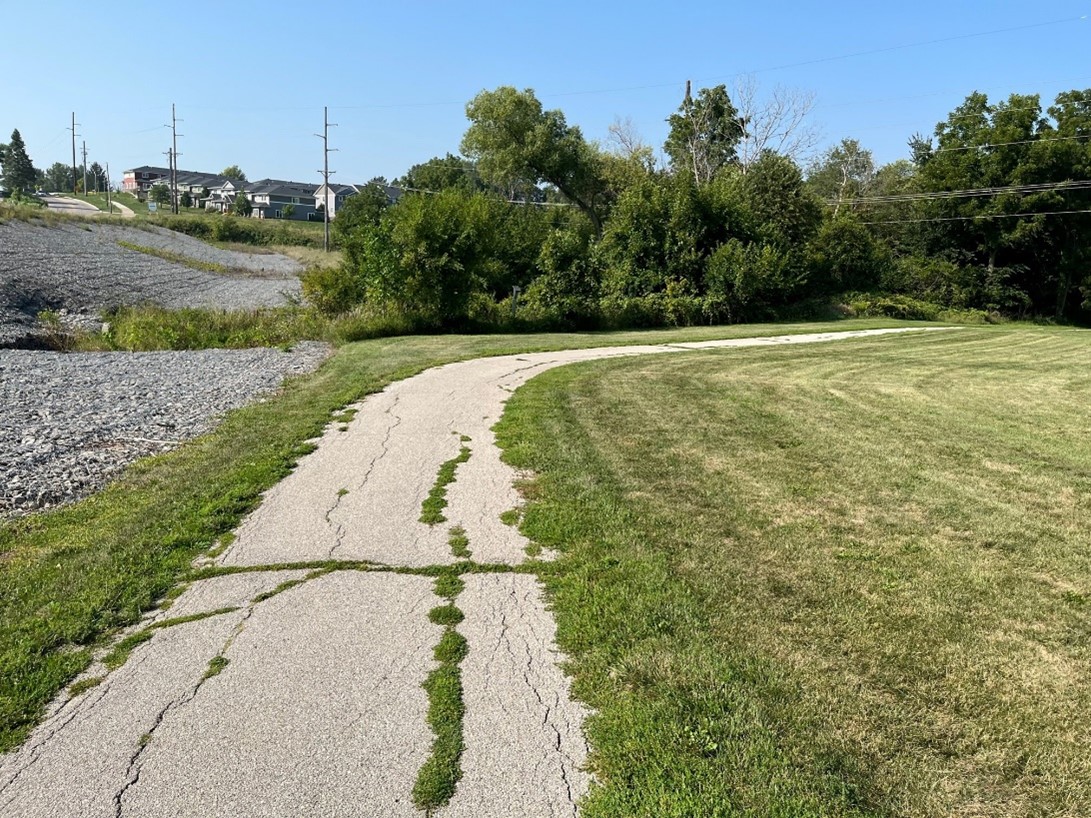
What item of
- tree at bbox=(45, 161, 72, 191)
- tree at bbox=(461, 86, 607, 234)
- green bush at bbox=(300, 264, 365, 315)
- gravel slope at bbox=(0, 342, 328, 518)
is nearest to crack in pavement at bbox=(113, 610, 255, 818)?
gravel slope at bbox=(0, 342, 328, 518)

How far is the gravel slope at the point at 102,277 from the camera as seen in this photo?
2293 centimetres

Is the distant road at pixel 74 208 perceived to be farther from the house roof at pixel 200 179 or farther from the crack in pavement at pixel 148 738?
the crack in pavement at pixel 148 738

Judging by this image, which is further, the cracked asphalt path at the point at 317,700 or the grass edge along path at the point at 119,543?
the grass edge along path at the point at 119,543

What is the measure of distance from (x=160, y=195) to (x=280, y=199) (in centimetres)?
2003

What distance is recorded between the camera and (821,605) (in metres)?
4.21

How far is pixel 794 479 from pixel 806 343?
44.9 feet

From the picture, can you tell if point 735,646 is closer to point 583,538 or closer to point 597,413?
point 583,538

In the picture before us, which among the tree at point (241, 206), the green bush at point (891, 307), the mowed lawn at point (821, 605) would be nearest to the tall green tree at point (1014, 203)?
the green bush at point (891, 307)

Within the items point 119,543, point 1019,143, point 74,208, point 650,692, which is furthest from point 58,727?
point 74,208

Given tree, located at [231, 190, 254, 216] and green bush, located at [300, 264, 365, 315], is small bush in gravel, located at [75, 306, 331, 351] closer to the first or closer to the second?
green bush, located at [300, 264, 365, 315]

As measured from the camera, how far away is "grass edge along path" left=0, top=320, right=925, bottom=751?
3.56 m

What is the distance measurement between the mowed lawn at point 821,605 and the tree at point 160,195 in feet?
347

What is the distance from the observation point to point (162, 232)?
61.4m

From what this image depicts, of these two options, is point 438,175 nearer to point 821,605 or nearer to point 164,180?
point 821,605
